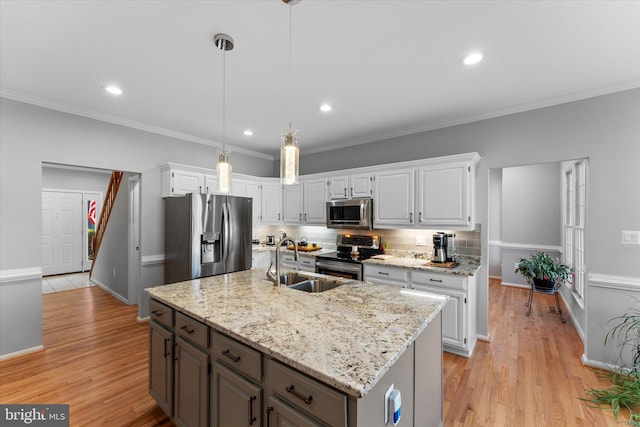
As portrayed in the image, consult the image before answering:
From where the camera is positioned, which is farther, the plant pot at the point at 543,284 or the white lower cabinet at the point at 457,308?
the plant pot at the point at 543,284

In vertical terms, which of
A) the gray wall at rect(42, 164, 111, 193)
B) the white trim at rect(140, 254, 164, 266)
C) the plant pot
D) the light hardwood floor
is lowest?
the light hardwood floor

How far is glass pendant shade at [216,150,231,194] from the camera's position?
2051 mm

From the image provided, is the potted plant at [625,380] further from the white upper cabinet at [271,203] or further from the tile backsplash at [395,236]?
A: the white upper cabinet at [271,203]

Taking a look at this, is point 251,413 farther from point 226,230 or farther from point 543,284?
point 543,284

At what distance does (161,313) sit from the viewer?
1931 mm

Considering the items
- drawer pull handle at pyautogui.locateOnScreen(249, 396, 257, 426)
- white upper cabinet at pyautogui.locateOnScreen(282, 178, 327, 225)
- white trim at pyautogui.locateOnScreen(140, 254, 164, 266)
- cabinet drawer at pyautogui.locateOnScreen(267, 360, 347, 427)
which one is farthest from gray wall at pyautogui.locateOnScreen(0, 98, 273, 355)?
cabinet drawer at pyautogui.locateOnScreen(267, 360, 347, 427)

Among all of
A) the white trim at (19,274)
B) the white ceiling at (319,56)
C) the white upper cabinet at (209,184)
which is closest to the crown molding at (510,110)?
the white ceiling at (319,56)

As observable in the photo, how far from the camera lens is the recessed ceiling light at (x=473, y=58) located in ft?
7.00

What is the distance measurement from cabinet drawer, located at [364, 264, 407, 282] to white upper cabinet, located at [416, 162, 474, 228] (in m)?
0.68

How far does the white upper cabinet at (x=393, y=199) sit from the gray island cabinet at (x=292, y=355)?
1665 millimetres

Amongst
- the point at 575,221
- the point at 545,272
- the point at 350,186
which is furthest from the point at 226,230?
the point at 575,221

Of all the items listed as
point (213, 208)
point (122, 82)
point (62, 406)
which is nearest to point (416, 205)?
point (213, 208)

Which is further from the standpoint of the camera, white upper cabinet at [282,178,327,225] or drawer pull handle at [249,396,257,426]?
white upper cabinet at [282,178,327,225]

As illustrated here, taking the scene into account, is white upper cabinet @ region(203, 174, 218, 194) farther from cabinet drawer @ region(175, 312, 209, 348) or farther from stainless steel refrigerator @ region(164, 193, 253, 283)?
cabinet drawer @ region(175, 312, 209, 348)
